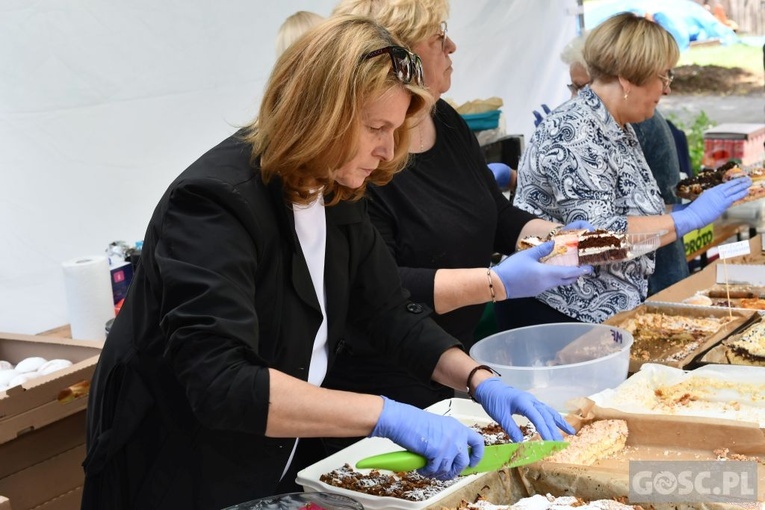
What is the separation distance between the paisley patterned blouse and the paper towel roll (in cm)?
151

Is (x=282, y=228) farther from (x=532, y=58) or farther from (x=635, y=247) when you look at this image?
(x=532, y=58)

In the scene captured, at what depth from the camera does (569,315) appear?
2.96 metres

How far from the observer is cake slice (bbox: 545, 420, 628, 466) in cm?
178

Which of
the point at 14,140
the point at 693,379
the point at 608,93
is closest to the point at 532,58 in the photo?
the point at 608,93

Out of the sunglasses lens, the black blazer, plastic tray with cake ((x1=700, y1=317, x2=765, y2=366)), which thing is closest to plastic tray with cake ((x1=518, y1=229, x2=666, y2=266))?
plastic tray with cake ((x1=700, y1=317, x2=765, y2=366))

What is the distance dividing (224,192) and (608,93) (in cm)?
194

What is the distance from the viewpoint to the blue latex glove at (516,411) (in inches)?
69.6

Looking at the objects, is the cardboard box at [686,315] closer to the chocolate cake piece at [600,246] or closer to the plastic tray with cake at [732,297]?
A: the plastic tray with cake at [732,297]

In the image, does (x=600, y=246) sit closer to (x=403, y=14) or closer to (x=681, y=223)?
(x=681, y=223)

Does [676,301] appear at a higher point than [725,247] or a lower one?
lower

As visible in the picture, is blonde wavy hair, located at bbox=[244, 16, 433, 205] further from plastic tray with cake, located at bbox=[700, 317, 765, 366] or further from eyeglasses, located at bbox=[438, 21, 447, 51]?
plastic tray with cake, located at bbox=[700, 317, 765, 366]

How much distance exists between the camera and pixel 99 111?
3387 mm

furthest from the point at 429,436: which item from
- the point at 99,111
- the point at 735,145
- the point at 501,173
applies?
the point at 735,145
